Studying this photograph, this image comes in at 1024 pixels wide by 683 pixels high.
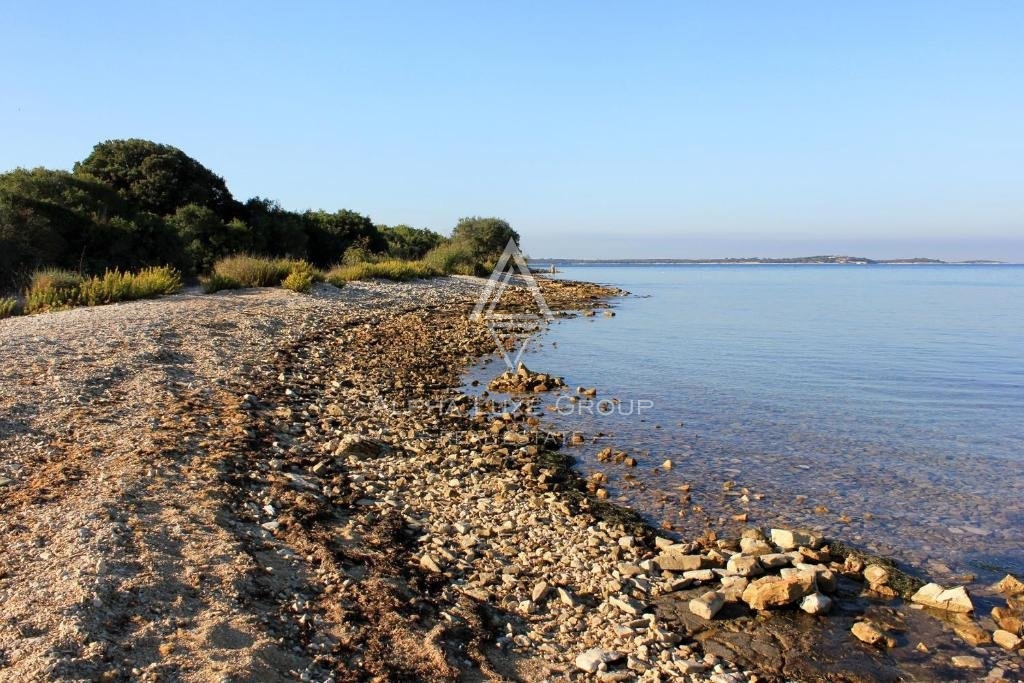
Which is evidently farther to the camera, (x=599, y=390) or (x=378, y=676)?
(x=599, y=390)

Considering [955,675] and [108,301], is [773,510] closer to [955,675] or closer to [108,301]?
[955,675]

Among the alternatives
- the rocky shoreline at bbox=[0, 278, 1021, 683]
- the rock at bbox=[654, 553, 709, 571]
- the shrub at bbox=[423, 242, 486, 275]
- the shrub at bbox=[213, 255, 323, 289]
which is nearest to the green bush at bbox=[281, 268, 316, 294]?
the shrub at bbox=[213, 255, 323, 289]

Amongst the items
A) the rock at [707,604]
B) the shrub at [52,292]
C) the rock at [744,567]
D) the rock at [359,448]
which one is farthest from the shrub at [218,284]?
the rock at [707,604]

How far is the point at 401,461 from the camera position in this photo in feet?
22.8

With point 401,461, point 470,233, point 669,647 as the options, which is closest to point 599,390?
point 401,461

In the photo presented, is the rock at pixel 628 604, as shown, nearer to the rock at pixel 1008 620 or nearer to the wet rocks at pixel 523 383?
the rock at pixel 1008 620

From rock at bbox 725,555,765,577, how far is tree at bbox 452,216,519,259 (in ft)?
139

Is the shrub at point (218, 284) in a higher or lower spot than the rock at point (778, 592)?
higher

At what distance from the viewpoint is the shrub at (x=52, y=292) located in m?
12.6

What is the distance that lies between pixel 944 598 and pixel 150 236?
21.0 m

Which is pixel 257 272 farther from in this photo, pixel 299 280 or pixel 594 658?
pixel 594 658

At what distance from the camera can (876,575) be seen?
5.00 m

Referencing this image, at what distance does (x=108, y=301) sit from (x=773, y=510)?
13115 mm

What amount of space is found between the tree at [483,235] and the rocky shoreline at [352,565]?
3998 centimetres
